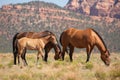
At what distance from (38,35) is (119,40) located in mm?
108625

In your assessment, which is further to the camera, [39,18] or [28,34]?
[39,18]

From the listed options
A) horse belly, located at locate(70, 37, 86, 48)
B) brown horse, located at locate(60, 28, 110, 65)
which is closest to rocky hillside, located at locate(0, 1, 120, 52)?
brown horse, located at locate(60, 28, 110, 65)

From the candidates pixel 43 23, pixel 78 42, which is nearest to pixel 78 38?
pixel 78 42

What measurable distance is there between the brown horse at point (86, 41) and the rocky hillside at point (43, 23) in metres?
94.1

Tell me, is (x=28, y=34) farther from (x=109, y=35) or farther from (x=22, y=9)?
(x=22, y=9)

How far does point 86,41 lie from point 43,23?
13622 cm

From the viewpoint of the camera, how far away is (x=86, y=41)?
19.0m

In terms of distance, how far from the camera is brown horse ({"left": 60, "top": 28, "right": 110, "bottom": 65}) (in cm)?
1858

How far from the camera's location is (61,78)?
36.5ft

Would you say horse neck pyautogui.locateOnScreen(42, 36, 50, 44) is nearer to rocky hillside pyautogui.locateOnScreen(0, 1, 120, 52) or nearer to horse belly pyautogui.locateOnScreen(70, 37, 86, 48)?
horse belly pyautogui.locateOnScreen(70, 37, 86, 48)

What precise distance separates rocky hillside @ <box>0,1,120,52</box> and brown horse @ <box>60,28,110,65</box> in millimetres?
94100

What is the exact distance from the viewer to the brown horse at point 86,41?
18578 mm

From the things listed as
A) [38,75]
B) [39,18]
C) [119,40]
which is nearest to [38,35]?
[38,75]

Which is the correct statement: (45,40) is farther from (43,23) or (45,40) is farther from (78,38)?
(43,23)
